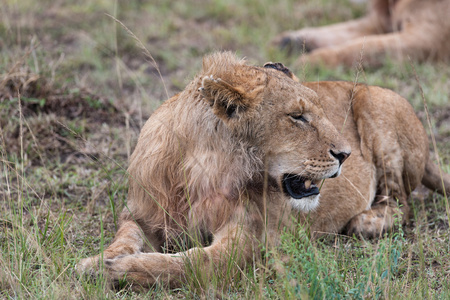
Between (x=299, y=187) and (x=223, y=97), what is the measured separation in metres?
0.62

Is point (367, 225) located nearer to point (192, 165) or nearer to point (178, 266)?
point (192, 165)

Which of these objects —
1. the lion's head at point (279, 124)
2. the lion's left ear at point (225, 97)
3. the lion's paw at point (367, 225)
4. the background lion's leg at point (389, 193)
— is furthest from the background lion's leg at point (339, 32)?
the lion's left ear at point (225, 97)

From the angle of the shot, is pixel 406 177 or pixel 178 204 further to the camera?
pixel 406 177

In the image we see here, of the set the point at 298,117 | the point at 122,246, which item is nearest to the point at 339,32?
the point at 298,117

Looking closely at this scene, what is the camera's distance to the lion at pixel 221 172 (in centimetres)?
271

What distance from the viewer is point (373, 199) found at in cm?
405

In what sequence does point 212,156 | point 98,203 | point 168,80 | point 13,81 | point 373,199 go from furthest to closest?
1. point 168,80
2. point 13,81
3. point 373,199
4. point 98,203
5. point 212,156

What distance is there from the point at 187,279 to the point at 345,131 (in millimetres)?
1620

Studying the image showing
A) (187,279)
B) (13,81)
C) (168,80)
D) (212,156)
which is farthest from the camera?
(168,80)

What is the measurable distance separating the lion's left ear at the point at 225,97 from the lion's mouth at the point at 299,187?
17.0 inches

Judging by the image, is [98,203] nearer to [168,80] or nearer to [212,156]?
[212,156]

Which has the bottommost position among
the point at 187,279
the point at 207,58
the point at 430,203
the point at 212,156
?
the point at 430,203

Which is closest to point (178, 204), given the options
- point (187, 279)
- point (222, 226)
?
point (222, 226)

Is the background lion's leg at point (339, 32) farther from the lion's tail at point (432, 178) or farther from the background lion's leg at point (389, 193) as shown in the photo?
the background lion's leg at point (389, 193)
